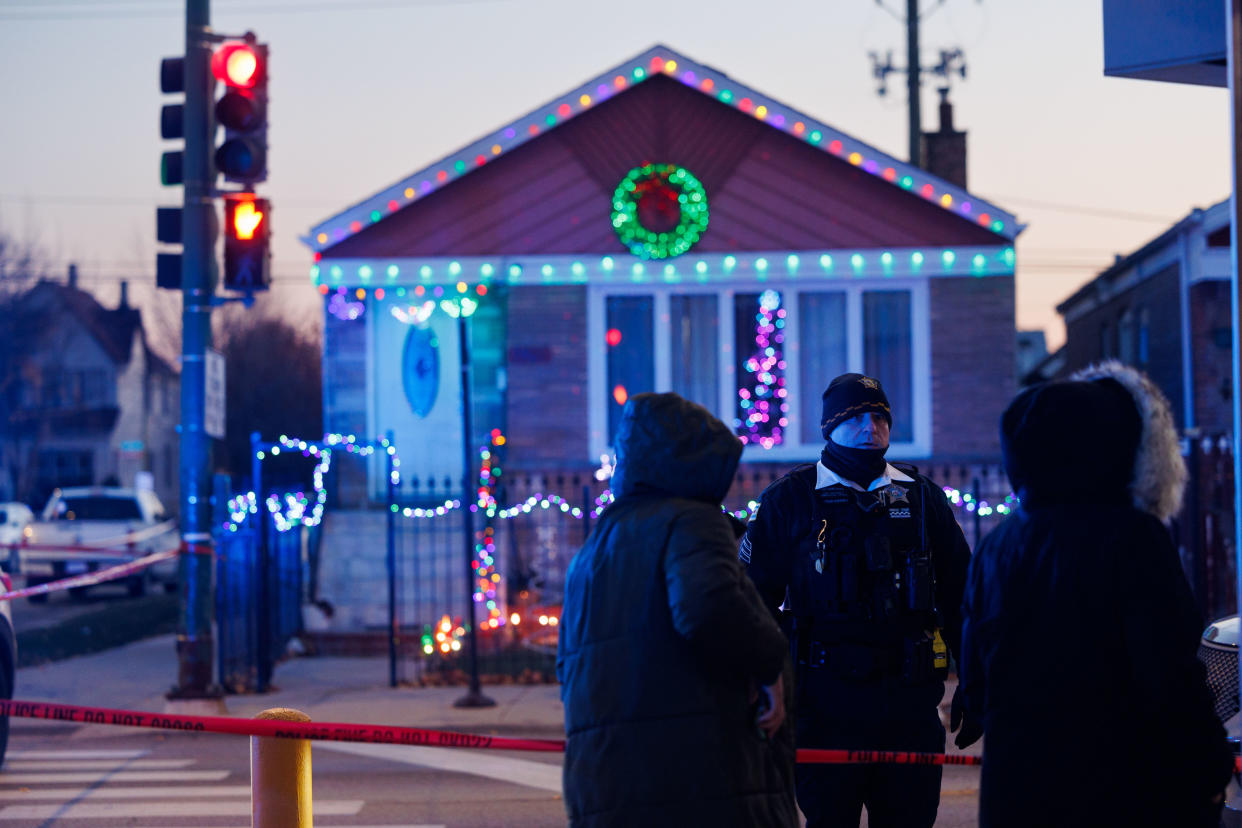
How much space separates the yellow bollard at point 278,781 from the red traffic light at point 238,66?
6.66m

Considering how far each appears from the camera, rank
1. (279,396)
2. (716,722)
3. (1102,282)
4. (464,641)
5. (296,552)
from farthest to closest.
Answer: (279,396) → (1102,282) → (296,552) → (464,641) → (716,722)

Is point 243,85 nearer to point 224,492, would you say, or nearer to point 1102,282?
point 224,492

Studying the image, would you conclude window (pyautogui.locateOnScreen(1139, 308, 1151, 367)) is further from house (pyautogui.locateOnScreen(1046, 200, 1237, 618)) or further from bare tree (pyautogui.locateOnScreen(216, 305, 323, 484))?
bare tree (pyautogui.locateOnScreen(216, 305, 323, 484))

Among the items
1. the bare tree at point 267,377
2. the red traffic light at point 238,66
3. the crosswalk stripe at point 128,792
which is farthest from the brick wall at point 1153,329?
the bare tree at point 267,377

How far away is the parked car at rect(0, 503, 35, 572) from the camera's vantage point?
23.3 m

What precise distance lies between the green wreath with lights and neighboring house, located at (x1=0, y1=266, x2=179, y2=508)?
3117cm

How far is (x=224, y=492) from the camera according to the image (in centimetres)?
1131

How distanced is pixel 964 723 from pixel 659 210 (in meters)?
11.7

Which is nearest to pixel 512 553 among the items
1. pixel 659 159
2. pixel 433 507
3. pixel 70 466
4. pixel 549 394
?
pixel 549 394

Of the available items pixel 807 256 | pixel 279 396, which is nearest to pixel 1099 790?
pixel 807 256

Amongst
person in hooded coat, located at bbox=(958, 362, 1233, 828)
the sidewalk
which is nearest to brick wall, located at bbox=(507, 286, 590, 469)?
the sidewalk

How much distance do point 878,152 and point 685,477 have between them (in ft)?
40.5

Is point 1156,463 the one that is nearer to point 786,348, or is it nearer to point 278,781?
point 278,781

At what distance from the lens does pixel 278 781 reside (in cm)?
445
